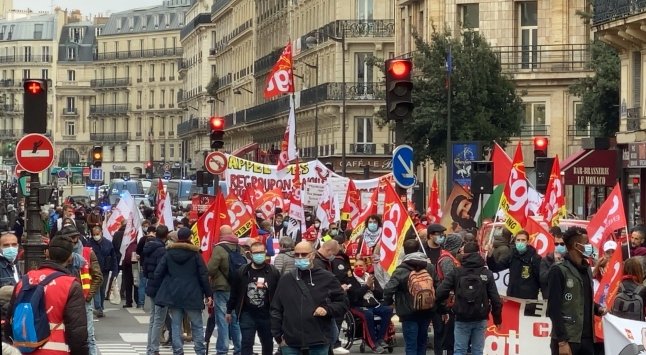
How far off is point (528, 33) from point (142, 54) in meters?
104

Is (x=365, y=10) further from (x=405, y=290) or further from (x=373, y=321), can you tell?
(x=405, y=290)

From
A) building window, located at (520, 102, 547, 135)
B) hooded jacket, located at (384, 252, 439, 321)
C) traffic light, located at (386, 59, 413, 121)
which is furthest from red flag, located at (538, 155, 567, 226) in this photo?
building window, located at (520, 102, 547, 135)

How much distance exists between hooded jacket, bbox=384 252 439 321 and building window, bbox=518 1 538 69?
36.9 meters

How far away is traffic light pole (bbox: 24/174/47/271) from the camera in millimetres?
22516

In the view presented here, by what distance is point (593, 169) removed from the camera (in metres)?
42.2

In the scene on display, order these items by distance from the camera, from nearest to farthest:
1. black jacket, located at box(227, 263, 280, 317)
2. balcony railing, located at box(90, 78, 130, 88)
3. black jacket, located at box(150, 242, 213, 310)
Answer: black jacket, located at box(227, 263, 280, 317), black jacket, located at box(150, 242, 213, 310), balcony railing, located at box(90, 78, 130, 88)

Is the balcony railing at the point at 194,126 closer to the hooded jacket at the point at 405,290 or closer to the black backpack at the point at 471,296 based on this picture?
the hooded jacket at the point at 405,290

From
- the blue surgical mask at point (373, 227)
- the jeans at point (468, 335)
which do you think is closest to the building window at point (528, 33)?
the blue surgical mask at point (373, 227)

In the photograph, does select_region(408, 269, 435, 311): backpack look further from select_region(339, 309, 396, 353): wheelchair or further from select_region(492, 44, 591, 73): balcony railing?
select_region(492, 44, 591, 73): balcony railing

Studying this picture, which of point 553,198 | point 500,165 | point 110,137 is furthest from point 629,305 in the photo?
point 110,137

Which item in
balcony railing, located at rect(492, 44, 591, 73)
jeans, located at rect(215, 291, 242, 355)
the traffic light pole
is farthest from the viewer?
balcony railing, located at rect(492, 44, 591, 73)

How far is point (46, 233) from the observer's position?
37375 millimetres

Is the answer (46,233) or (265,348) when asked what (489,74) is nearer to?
(46,233)

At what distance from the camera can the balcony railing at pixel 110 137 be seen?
160 metres
